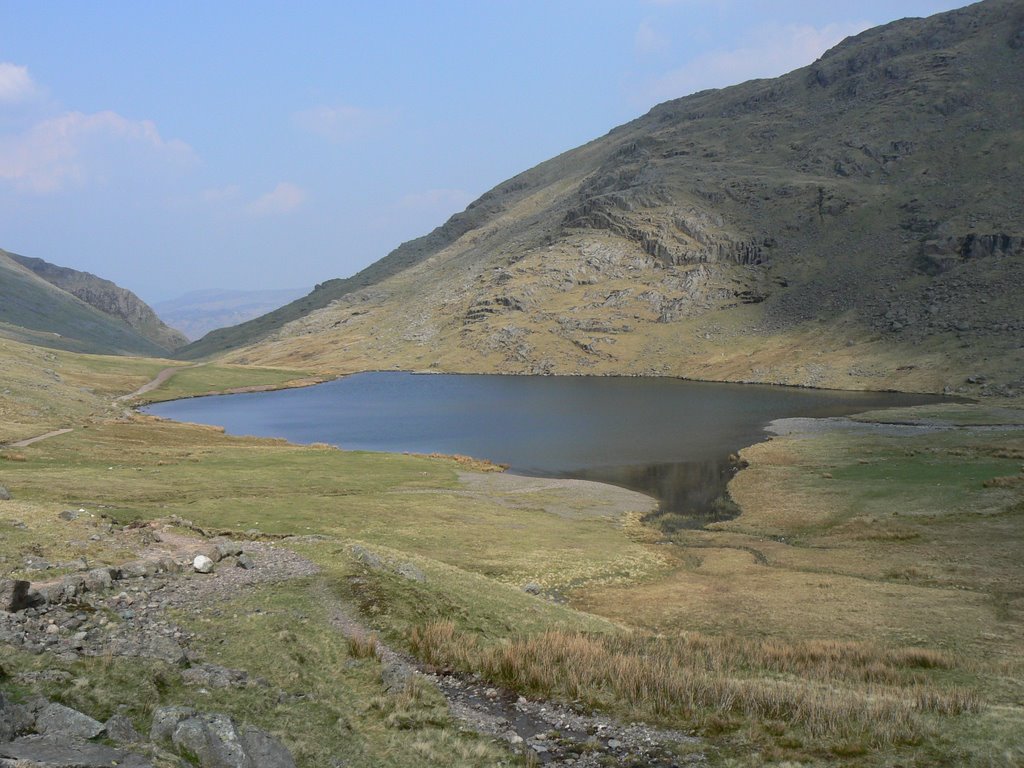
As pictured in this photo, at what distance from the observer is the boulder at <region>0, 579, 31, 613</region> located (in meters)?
18.9

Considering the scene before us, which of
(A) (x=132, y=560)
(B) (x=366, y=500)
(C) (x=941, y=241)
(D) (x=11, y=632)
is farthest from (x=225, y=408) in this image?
(C) (x=941, y=241)

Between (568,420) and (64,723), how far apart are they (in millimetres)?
110867

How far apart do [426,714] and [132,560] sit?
15.6 meters

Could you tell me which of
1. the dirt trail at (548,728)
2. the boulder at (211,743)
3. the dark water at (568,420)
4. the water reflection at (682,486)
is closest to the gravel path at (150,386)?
the dark water at (568,420)

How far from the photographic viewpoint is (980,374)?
140 meters

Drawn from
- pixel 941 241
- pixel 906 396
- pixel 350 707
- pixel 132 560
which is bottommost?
pixel 906 396

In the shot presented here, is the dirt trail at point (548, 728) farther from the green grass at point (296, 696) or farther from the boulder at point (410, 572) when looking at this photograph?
the boulder at point (410, 572)

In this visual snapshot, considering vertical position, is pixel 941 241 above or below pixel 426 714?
above

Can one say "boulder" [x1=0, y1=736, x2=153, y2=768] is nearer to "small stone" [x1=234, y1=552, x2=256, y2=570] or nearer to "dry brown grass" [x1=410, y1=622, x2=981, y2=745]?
"dry brown grass" [x1=410, y1=622, x2=981, y2=745]

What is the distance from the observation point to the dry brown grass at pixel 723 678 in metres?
18.1

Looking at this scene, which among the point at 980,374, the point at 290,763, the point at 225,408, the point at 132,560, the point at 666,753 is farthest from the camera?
the point at 225,408

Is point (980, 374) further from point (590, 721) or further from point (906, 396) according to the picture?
point (590, 721)

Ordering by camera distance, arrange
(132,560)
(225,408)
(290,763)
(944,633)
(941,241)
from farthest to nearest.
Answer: (941,241) < (225,408) < (944,633) < (132,560) < (290,763)

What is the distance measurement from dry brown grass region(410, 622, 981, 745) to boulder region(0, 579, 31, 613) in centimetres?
1089
